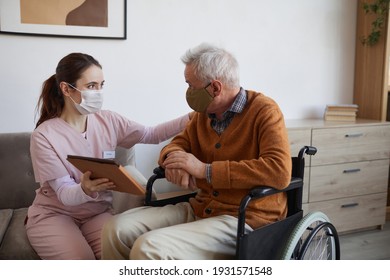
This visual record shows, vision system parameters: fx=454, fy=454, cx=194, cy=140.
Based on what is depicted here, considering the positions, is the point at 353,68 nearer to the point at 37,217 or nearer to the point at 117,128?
the point at 117,128

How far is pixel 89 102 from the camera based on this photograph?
1.89m

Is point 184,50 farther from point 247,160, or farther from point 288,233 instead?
point 288,233

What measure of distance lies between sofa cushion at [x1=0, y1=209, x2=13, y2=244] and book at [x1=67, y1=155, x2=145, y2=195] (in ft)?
1.90

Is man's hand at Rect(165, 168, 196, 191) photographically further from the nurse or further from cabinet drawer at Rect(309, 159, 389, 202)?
cabinet drawer at Rect(309, 159, 389, 202)

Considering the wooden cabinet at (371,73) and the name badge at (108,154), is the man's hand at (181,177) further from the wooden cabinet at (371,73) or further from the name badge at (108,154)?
the wooden cabinet at (371,73)

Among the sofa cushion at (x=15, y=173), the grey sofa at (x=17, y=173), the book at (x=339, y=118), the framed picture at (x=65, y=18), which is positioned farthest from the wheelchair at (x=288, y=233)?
the book at (x=339, y=118)

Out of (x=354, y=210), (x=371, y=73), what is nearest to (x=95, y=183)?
(x=354, y=210)

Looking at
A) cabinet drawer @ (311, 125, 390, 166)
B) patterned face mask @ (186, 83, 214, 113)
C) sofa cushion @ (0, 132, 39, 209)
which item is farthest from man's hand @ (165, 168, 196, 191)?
cabinet drawer @ (311, 125, 390, 166)

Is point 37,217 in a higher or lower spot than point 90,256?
higher

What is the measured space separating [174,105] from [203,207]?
120 cm

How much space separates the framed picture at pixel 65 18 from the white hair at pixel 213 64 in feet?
3.42

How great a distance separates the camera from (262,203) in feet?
5.40

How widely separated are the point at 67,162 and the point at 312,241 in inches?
41.5
